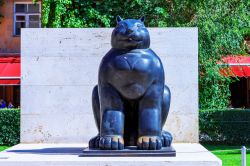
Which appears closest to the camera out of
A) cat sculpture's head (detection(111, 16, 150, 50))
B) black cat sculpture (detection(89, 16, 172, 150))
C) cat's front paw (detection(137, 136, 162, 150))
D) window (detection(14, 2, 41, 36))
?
cat's front paw (detection(137, 136, 162, 150))

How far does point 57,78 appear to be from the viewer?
10266 mm

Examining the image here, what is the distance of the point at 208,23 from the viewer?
61.1 feet

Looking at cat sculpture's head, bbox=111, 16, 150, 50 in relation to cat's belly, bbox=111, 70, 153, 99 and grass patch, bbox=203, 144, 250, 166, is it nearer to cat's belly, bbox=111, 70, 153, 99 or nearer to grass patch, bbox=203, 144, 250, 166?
cat's belly, bbox=111, 70, 153, 99

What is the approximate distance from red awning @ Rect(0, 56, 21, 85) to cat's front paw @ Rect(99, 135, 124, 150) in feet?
53.8

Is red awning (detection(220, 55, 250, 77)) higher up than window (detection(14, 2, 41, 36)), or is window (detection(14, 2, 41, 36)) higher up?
window (detection(14, 2, 41, 36))

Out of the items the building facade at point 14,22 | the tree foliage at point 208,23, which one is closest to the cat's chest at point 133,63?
the tree foliage at point 208,23

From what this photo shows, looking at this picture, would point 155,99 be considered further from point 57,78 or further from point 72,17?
point 72,17

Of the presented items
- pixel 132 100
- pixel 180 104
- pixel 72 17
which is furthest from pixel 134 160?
pixel 72 17

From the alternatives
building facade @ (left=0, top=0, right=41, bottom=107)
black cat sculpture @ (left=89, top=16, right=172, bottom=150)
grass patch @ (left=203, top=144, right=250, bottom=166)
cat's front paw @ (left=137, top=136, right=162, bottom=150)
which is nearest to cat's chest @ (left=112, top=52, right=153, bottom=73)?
black cat sculpture @ (left=89, top=16, right=172, bottom=150)

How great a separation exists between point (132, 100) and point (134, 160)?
943 mm

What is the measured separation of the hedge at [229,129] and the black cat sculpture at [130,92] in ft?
40.6

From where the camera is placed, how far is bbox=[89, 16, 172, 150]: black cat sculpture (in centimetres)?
723

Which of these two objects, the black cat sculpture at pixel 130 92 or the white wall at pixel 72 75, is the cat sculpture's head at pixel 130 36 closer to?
the black cat sculpture at pixel 130 92

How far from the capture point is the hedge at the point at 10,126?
1969cm
